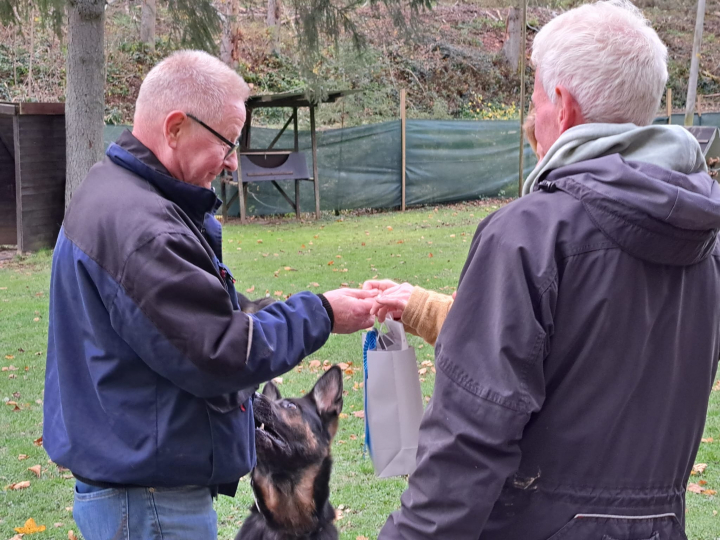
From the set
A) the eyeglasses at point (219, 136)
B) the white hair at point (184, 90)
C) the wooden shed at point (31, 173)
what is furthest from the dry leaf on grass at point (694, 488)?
the wooden shed at point (31, 173)

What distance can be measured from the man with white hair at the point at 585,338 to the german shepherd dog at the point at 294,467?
2.02 m

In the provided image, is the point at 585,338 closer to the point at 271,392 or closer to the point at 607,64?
the point at 607,64

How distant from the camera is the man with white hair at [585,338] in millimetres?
1581

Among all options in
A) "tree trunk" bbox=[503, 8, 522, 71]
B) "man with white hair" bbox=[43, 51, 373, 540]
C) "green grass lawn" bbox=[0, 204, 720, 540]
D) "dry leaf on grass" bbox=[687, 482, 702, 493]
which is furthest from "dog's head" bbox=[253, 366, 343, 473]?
"tree trunk" bbox=[503, 8, 522, 71]

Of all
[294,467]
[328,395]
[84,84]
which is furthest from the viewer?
[84,84]

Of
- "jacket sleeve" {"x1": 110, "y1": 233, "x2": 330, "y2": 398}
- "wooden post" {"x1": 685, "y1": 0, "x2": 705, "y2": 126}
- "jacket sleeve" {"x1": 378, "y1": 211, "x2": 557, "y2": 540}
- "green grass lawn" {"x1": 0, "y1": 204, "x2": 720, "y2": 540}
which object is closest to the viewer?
"jacket sleeve" {"x1": 378, "y1": 211, "x2": 557, "y2": 540}

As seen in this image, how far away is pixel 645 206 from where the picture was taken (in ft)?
5.18

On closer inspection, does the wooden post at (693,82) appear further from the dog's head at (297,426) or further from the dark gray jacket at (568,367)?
the dark gray jacket at (568,367)

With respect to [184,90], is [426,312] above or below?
below

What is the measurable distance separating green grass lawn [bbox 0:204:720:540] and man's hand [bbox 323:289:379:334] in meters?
2.37

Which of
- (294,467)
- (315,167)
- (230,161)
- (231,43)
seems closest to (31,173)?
(315,167)

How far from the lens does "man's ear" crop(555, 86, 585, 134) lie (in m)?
1.80

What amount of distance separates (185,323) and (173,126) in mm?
636

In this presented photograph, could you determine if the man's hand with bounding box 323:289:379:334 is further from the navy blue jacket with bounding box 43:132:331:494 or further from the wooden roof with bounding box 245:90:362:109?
the wooden roof with bounding box 245:90:362:109
